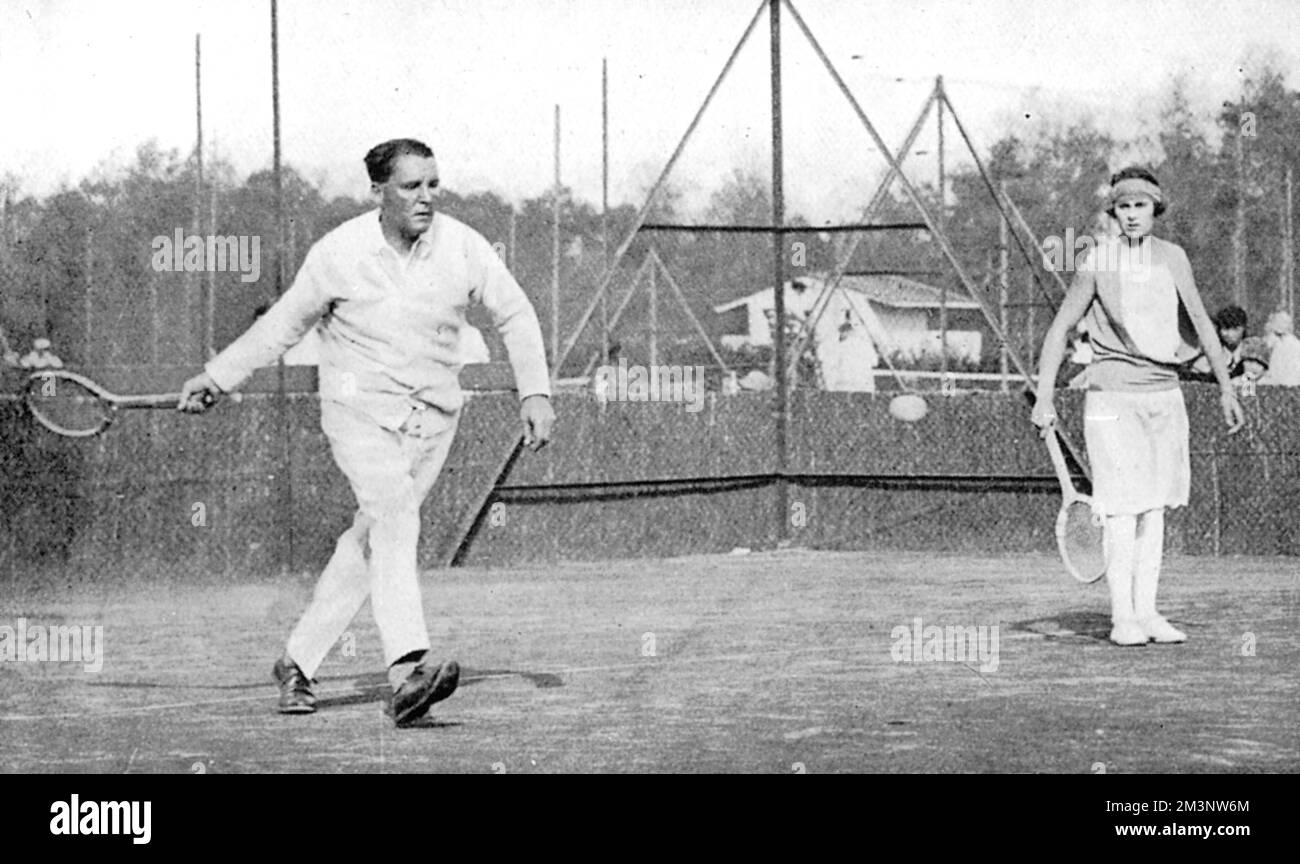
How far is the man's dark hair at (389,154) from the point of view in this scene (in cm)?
841

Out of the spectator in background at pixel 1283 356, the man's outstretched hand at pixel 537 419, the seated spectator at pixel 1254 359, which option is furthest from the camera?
the seated spectator at pixel 1254 359

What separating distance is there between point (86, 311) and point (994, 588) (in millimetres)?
5742

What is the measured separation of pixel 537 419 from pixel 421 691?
1.00m

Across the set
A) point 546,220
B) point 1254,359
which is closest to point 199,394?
point 546,220

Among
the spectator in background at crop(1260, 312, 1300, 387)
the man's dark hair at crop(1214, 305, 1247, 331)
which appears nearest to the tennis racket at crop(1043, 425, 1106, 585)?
the man's dark hair at crop(1214, 305, 1247, 331)

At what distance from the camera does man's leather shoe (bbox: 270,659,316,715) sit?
28.5 feet

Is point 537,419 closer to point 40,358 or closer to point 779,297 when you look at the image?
point 40,358

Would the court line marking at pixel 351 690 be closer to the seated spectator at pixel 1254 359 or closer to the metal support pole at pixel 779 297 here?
the metal support pole at pixel 779 297

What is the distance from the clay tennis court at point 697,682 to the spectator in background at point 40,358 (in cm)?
134

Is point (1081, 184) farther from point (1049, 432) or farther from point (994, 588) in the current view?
point (1049, 432)

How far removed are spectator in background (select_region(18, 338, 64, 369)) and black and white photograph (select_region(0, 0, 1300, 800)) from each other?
3 centimetres

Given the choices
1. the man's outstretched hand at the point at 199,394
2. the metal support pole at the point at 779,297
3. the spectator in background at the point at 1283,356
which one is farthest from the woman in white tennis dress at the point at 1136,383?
the metal support pole at the point at 779,297
